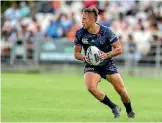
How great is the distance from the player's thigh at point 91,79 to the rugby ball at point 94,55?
0.23 metres

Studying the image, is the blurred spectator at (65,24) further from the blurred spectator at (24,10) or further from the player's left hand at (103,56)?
the player's left hand at (103,56)

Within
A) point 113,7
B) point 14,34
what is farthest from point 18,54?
point 113,7

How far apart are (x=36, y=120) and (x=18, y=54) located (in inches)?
726

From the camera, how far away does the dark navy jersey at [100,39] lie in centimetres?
1335

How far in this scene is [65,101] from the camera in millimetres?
17609

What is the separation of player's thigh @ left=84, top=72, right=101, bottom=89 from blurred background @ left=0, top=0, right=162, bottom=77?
51.2 ft

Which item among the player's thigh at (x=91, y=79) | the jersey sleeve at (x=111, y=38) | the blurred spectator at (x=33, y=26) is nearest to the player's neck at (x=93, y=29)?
the jersey sleeve at (x=111, y=38)

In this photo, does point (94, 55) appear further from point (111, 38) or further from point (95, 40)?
point (111, 38)

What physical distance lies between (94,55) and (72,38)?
57.2 ft

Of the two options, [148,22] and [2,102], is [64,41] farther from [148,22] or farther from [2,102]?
[2,102]

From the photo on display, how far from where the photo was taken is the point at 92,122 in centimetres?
1238

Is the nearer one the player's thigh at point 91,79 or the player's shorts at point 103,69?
the player's thigh at point 91,79

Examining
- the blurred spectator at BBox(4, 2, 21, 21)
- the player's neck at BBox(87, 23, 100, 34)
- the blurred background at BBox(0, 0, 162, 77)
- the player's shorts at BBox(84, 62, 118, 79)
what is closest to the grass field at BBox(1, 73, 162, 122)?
the player's shorts at BBox(84, 62, 118, 79)

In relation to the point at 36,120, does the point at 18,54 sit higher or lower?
lower
